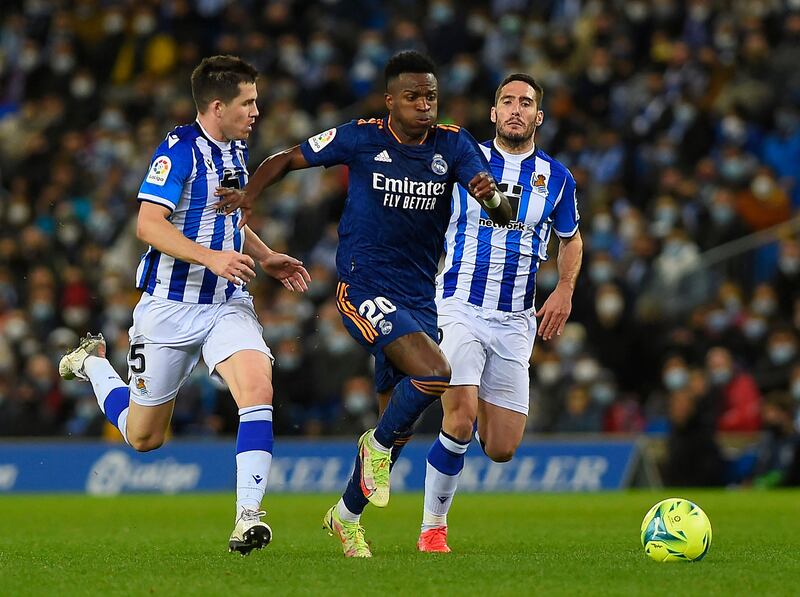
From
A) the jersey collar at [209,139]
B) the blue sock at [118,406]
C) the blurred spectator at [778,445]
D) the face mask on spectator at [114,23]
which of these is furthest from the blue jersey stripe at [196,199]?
the face mask on spectator at [114,23]

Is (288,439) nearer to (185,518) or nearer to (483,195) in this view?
(185,518)

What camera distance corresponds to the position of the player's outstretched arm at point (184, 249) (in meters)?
7.41

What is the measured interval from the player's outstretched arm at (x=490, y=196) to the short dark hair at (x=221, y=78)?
4.58ft

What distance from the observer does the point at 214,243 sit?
8.13 meters

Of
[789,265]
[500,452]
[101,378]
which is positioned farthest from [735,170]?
[101,378]

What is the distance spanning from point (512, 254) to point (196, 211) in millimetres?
2165

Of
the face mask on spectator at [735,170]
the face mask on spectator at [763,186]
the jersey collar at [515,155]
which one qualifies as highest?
the face mask on spectator at [735,170]

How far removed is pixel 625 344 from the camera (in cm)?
1800

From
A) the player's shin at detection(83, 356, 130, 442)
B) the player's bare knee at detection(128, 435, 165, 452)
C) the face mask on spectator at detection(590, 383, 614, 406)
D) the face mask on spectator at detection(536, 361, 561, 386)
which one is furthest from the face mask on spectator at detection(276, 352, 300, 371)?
the player's bare knee at detection(128, 435, 165, 452)

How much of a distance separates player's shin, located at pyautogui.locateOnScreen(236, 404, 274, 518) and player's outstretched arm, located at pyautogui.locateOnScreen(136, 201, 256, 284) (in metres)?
0.70

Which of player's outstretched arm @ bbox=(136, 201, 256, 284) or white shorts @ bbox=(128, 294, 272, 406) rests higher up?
player's outstretched arm @ bbox=(136, 201, 256, 284)

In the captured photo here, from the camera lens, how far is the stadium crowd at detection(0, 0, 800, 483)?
695 inches

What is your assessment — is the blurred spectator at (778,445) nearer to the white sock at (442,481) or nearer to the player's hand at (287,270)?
the white sock at (442,481)

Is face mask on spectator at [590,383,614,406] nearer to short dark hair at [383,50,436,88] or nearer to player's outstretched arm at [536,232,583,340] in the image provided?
player's outstretched arm at [536,232,583,340]
